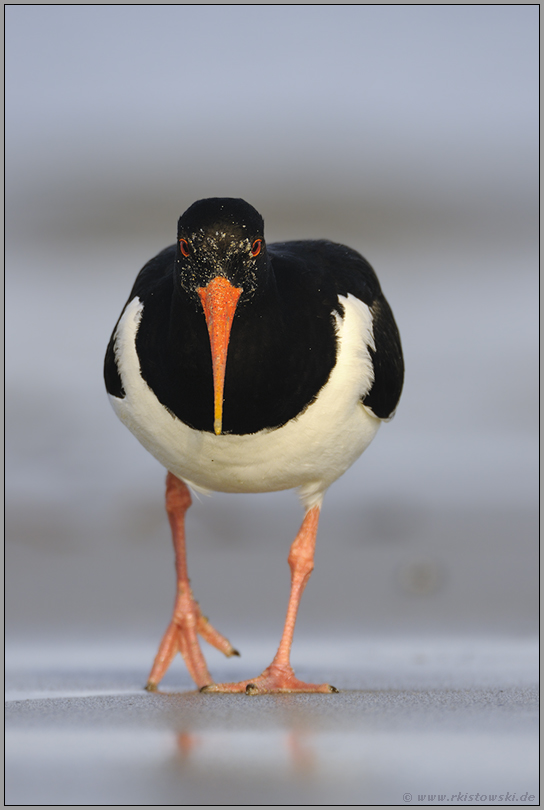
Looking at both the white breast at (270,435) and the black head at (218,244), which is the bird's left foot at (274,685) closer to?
the white breast at (270,435)

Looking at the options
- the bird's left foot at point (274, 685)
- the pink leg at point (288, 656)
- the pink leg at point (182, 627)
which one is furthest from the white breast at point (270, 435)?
the bird's left foot at point (274, 685)

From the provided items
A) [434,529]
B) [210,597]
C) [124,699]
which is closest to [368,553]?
[434,529]

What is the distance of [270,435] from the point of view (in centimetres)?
536

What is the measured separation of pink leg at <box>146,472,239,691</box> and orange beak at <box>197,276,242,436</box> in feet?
5.97

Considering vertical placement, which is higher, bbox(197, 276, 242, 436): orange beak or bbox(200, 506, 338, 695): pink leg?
bbox(197, 276, 242, 436): orange beak

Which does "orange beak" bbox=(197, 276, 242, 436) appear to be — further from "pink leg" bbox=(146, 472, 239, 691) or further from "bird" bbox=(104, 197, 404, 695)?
"pink leg" bbox=(146, 472, 239, 691)

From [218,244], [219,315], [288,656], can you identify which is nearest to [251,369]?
[219,315]

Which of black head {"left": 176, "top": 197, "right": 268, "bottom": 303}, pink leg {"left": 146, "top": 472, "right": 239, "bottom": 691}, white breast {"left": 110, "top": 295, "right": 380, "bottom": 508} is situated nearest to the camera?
black head {"left": 176, "top": 197, "right": 268, "bottom": 303}

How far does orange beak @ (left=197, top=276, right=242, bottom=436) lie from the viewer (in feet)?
15.8

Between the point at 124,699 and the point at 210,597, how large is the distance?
7.60 ft

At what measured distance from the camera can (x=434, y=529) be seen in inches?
335

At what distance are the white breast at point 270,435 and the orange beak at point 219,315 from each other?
55 centimetres

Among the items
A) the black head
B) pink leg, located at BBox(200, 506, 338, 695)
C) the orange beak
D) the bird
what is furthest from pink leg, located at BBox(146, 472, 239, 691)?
the black head

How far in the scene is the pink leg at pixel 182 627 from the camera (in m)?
6.22
